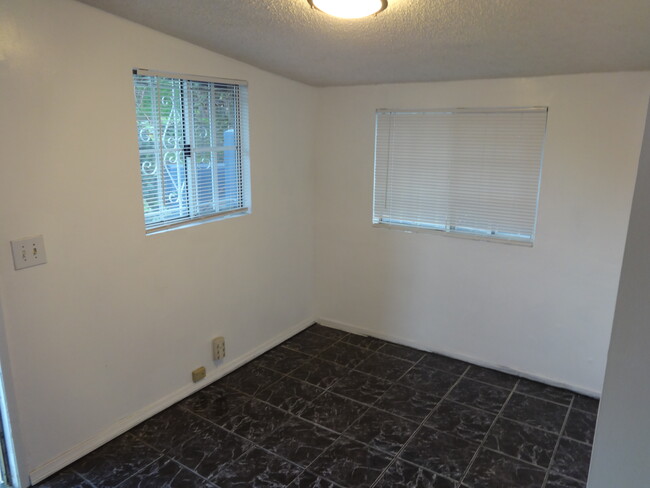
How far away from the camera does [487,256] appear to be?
316 centimetres

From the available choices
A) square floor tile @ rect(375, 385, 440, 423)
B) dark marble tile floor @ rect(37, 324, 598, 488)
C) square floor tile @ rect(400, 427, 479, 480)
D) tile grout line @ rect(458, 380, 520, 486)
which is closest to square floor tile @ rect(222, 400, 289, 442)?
dark marble tile floor @ rect(37, 324, 598, 488)

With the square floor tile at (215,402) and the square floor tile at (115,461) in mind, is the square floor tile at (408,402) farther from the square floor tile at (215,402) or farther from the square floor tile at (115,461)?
the square floor tile at (115,461)

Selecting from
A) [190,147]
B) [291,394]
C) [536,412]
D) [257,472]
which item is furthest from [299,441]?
[190,147]

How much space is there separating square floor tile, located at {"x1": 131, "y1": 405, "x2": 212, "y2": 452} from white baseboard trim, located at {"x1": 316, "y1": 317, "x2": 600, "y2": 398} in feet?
5.14

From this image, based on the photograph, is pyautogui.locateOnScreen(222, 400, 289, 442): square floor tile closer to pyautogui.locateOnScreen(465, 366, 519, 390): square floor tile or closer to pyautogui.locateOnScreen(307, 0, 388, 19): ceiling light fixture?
pyautogui.locateOnScreen(465, 366, 519, 390): square floor tile

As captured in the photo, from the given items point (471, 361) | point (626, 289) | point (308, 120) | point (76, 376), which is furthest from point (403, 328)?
point (626, 289)

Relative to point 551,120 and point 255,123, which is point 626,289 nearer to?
point 551,120

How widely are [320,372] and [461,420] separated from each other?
3.22 ft

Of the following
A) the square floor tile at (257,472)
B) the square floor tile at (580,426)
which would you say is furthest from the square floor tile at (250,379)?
the square floor tile at (580,426)

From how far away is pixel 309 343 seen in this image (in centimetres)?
364

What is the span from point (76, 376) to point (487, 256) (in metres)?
2.57

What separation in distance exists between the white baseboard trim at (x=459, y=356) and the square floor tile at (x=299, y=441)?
1256 mm

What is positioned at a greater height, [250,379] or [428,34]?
[428,34]

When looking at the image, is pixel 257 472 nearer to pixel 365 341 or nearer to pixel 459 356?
pixel 365 341
